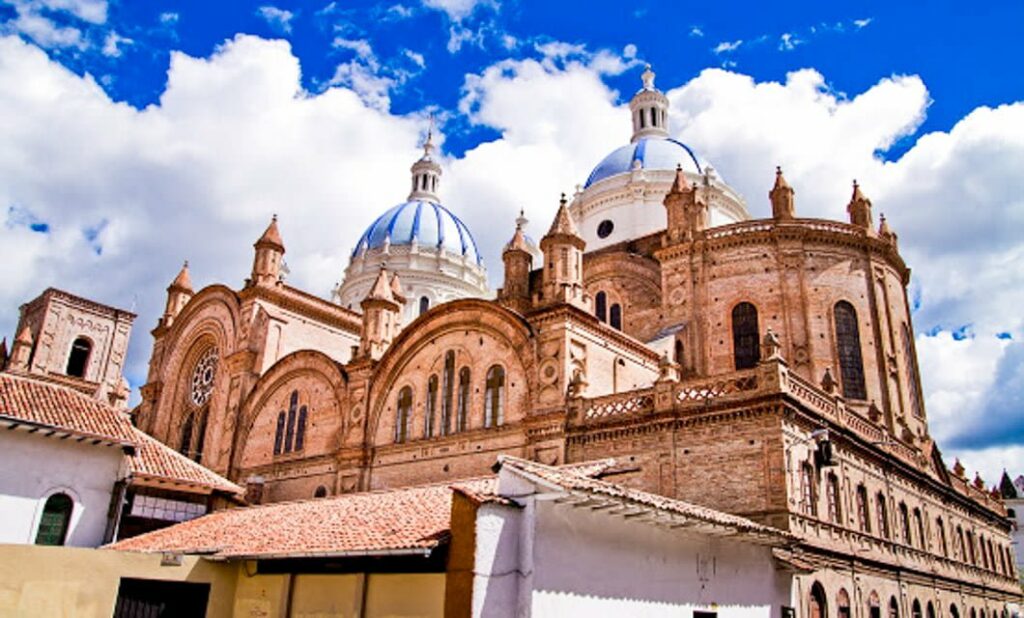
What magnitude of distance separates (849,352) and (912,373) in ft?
18.2

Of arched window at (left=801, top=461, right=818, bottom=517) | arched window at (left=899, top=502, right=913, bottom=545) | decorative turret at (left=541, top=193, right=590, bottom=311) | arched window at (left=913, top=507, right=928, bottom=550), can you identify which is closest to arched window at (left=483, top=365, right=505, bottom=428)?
decorative turret at (left=541, top=193, right=590, bottom=311)

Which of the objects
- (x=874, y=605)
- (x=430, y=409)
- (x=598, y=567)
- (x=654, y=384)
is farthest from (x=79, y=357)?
(x=598, y=567)

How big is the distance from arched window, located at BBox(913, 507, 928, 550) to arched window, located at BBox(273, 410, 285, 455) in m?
24.2

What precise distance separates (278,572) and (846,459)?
644 inches

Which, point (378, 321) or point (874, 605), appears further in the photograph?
point (378, 321)

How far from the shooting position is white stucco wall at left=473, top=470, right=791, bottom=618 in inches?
488

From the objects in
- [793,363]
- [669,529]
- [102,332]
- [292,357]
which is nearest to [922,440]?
[793,363]

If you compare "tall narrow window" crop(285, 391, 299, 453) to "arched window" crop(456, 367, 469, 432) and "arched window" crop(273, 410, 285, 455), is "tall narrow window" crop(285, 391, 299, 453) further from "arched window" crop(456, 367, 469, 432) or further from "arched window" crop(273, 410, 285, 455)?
"arched window" crop(456, 367, 469, 432)

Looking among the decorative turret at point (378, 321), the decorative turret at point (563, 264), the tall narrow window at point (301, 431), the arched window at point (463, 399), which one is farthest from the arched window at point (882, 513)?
the tall narrow window at point (301, 431)

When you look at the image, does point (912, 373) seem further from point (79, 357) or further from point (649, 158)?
point (79, 357)

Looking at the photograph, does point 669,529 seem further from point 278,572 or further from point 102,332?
point 102,332

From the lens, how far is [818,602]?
21.2m

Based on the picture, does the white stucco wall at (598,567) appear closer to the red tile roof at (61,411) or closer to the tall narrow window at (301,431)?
the red tile roof at (61,411)

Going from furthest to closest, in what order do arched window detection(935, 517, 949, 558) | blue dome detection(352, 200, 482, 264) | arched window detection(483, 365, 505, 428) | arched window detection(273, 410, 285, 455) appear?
blue dome detection(352, 200, 482, 264) → arched window detection(273, 410, 285, 455) → arched window detection(935, 517, 949, 558) → arched window detection(483, 365, 505, 428)
